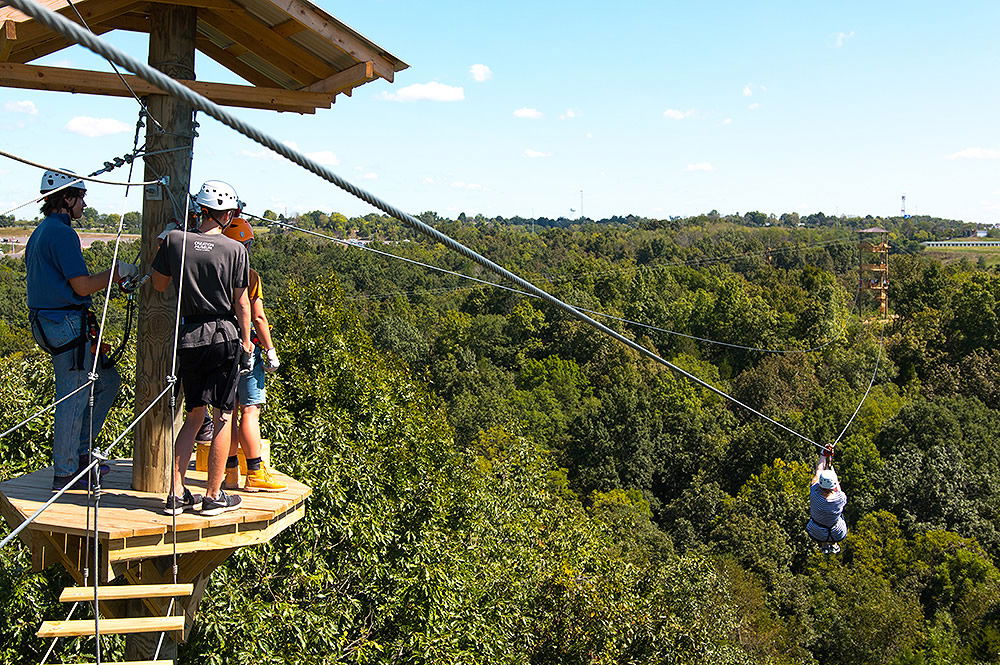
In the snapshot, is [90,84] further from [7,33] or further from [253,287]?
[253,287]

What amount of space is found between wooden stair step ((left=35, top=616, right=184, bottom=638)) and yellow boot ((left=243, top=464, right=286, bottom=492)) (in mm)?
929

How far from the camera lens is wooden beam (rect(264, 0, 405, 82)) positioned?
4.15 metres

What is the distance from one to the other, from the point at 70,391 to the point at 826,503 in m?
6.58

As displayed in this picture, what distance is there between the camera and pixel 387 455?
612 inches

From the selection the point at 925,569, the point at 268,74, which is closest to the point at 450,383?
the point at 925,569

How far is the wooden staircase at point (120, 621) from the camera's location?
347cm

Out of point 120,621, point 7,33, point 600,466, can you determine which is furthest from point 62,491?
point 600,466

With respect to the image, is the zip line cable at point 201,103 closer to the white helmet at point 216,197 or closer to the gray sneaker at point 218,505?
the white helmet at point 216,197

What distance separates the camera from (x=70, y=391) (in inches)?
177

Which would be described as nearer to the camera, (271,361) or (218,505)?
(218,505)

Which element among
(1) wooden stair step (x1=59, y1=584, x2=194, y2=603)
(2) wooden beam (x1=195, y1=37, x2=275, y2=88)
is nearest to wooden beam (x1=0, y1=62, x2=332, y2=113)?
(2) wooden beam (x1=195, y1=37, x2=275, y2=88)

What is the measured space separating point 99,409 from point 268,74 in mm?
2032

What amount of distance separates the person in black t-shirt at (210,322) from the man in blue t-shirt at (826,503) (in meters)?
5.65

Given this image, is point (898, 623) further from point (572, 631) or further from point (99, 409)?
point (99, 409)
